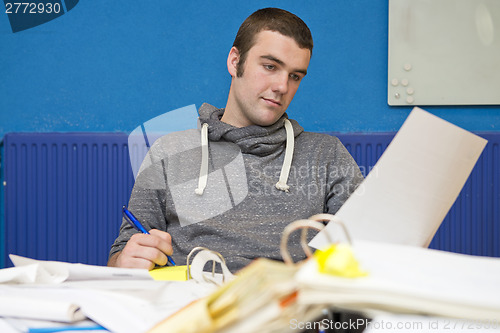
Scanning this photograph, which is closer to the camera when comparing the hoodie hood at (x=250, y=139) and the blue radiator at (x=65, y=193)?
the hoodie hood at (x=250, y=139)

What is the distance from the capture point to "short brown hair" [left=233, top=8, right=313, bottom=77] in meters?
1.24

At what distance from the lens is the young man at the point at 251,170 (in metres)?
1.14

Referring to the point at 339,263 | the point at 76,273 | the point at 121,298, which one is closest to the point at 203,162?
the point at 76,273

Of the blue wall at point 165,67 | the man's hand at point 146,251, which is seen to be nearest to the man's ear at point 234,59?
the man's hand at point 146,251

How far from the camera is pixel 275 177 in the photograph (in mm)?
1210

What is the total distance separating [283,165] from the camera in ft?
3.98

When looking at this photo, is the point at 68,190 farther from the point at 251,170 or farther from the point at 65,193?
the point at 251,170

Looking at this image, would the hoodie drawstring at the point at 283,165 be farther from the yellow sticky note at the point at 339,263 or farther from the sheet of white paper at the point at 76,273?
the yellow sticky note at the point at 339,263

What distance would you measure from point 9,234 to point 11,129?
400mm

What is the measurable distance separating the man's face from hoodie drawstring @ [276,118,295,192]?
4 centimetres

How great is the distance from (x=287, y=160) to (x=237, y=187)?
0.13 m

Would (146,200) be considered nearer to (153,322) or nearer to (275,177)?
(275,177)

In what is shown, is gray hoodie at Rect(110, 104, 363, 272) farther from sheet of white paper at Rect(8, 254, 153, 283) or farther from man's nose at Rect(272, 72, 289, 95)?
sheet of white paper at Rect(8, 254, 153, 283)

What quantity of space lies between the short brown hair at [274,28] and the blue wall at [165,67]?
2.40ft
